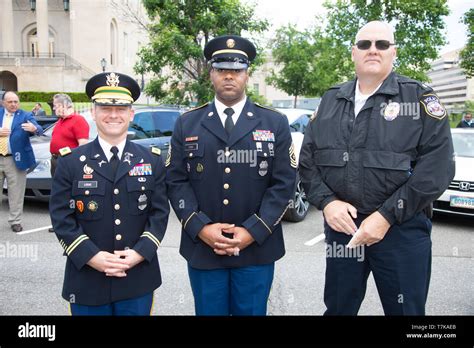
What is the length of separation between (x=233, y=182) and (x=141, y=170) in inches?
22.0

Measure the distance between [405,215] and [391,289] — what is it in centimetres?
46

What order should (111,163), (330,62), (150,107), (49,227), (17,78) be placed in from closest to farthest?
(111,163)
(49,227)
(150,107)
(330,62)
(17,78)

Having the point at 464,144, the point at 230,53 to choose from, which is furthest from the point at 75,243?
the point at 464,144

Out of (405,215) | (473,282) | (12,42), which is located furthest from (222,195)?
(12,42)

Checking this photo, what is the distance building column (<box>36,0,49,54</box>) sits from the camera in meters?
36.8

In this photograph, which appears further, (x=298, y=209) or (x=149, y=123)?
(x=149, y=123)

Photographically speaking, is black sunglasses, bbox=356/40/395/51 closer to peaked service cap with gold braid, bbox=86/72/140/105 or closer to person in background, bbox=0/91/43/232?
peaked service cap with gold braid, bbox=86/72/140/105

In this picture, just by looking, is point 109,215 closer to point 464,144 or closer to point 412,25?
Answer: point 464,144

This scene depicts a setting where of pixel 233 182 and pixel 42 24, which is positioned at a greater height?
pixel 42 24

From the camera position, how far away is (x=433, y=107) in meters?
2.43

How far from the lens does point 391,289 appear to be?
253cm

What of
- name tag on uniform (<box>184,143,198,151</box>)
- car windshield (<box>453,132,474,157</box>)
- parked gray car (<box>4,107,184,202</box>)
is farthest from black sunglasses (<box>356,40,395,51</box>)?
car windshield (<box>453,132,474,157</box>)
